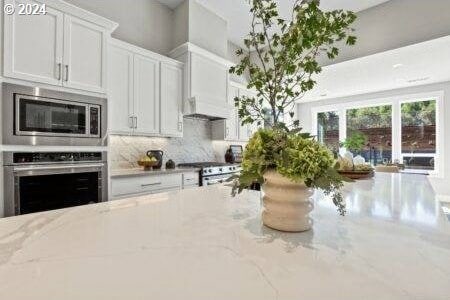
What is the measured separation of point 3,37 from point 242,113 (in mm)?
2024

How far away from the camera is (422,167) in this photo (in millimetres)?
5723

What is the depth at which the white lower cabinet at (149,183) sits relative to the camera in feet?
8.01

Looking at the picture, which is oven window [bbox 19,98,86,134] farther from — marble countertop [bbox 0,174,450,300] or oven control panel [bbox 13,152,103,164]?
marble countertop [bbox 0,174,450,300]

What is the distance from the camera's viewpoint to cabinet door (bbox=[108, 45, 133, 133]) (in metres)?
2.63

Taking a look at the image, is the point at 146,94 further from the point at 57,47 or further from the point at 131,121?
the point at 57,47

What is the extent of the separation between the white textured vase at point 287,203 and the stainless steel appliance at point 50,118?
197 cm

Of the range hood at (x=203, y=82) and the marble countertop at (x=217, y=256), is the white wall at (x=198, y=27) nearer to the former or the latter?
the range hood at (x=203, y=82)

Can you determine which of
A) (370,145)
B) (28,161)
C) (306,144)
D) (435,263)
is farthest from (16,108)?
(370,145)

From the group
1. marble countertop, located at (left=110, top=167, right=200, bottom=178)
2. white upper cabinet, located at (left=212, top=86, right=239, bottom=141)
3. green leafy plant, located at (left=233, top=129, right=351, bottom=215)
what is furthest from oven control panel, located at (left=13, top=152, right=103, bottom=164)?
white upper cabinet, located at (left=212, top=86, right=239, bottom=141)

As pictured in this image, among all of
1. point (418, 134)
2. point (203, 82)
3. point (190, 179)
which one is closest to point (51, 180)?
point (190, 179)

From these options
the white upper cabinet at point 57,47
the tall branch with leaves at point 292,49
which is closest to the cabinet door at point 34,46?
the white upper cabinet at point 57,47

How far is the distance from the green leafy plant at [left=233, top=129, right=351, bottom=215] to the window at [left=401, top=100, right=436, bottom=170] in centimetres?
659

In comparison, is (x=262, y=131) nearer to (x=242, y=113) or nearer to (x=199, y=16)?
(x=242, y=113)

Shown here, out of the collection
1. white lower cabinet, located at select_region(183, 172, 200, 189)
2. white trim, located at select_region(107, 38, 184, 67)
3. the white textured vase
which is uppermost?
white trim, located at select_region(107, 38, 184, 67)
